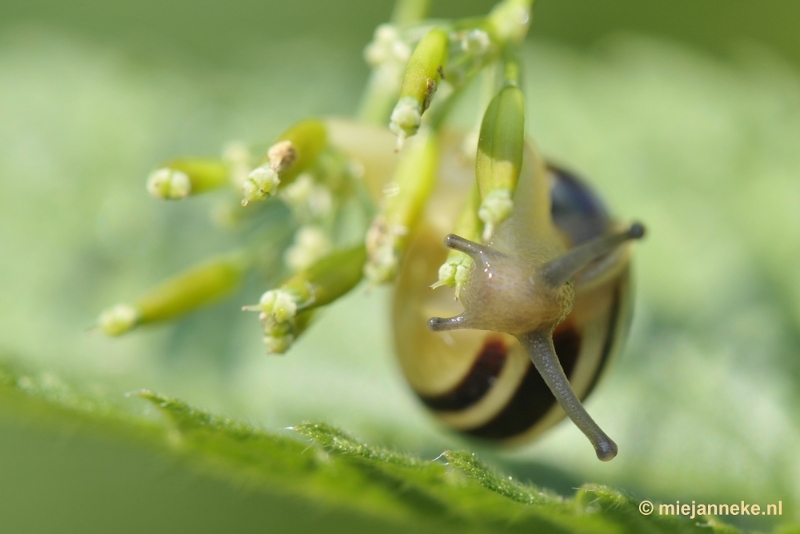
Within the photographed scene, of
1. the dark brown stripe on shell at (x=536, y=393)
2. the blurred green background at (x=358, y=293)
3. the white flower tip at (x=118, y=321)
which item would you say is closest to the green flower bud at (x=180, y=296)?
the white flower tip at (x=118, y=321)

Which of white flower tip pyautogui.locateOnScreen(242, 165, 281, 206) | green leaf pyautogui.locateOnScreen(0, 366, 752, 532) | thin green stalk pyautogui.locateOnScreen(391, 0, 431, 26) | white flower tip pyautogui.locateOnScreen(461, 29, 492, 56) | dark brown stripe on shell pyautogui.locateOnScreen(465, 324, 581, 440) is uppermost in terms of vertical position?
thin green stalk pyautogui.locateOnScreen(391, 0, 431, 26)

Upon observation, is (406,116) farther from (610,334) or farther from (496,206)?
(610,334)

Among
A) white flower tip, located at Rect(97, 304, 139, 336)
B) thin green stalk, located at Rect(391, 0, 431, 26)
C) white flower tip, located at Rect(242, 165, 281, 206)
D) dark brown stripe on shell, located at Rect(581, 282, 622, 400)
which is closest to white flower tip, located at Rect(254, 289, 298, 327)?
white flower tip, located at Rect(242, 165, 281, 206)

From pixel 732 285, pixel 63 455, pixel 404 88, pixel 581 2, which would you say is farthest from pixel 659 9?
pixel 63 455

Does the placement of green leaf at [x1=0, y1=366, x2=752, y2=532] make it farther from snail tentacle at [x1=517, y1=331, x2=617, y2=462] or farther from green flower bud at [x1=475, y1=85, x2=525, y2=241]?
green flower bud at [x1=475, y1=85, x2=525, y2=241]

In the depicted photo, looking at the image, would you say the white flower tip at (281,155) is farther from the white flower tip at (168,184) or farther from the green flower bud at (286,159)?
the white flower tip at (168,184)

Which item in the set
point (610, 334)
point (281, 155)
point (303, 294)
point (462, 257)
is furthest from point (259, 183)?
point (610, 334)
